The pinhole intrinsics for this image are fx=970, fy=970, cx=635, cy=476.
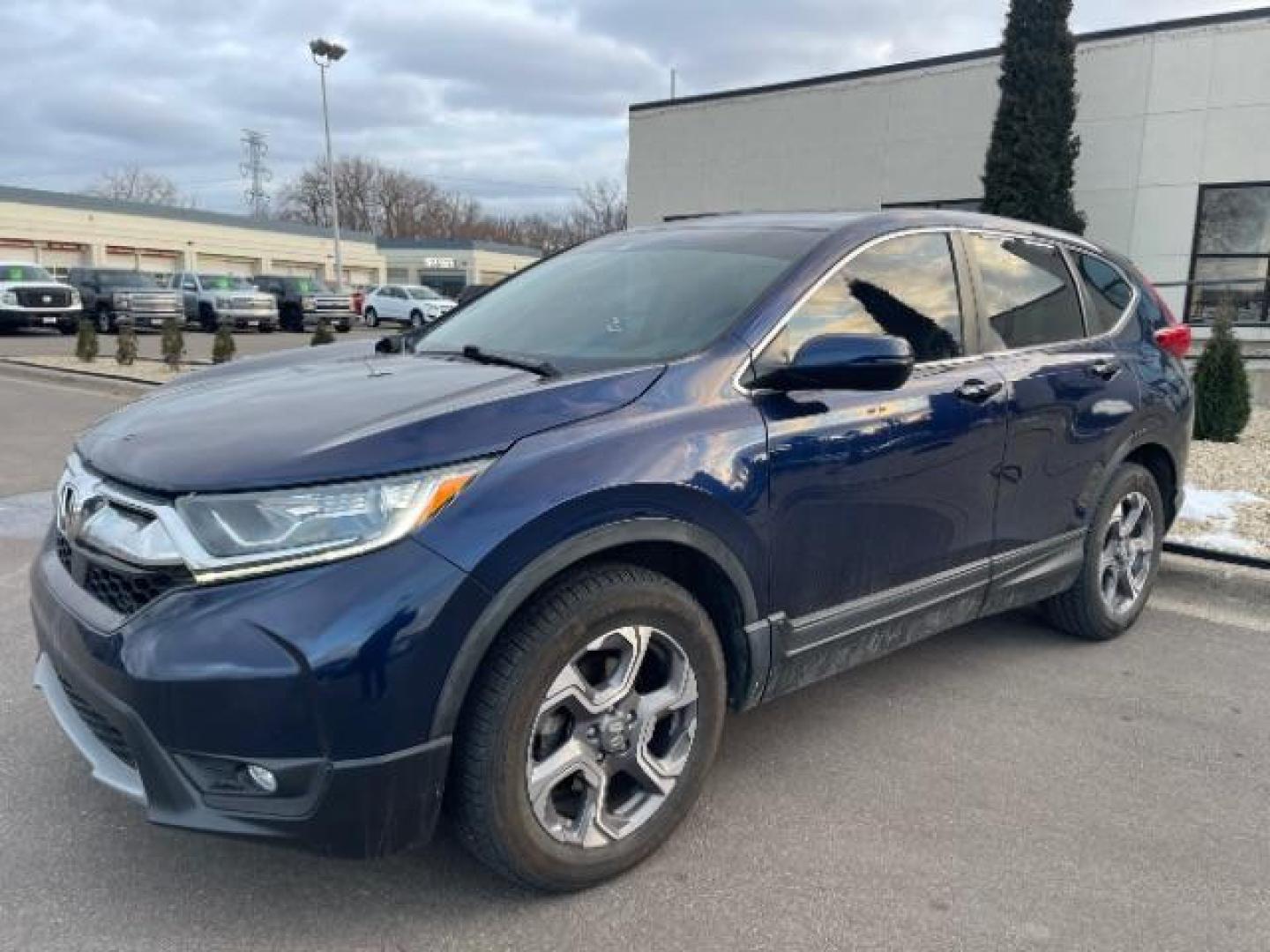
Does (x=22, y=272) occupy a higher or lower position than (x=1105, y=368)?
higher

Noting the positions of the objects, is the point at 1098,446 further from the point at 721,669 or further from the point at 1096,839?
the point at 721,669

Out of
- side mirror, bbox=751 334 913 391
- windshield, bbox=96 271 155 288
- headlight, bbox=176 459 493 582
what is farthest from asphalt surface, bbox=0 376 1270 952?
windshield, bbox=96 271 155 288

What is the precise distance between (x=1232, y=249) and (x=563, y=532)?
1558cm

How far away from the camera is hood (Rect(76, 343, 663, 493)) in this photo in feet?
7.03

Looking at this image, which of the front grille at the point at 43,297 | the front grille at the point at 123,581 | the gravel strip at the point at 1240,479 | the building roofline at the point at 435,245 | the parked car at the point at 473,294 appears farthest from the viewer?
the building roofline at the point at 435,245

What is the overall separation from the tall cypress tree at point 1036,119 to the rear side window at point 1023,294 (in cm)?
1106

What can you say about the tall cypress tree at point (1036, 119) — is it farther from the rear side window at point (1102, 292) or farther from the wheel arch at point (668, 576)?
the wheel arch at point (668, 576)

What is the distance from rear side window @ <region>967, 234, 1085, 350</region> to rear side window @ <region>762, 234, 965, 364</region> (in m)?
0.20

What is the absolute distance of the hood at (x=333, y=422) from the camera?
214cm

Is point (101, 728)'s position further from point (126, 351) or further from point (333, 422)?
point (126, 351)

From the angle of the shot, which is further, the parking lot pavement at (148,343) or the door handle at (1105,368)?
the parking lot pavement at (148,343)

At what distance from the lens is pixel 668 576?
2.63 metres

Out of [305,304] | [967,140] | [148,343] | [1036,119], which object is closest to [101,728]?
[1036,119]

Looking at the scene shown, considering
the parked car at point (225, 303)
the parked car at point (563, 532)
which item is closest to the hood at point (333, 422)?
the parked car at point (563, 532)
